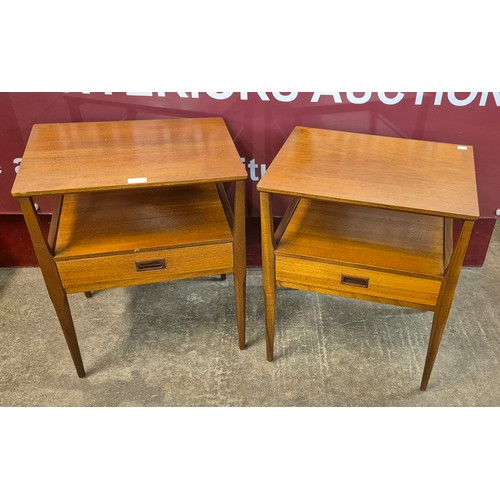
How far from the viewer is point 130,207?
5.54ft

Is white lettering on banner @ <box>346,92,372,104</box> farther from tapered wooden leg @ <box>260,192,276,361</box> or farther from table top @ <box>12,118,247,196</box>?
tapered wooden leg @ <box>260,192,276,361</box>

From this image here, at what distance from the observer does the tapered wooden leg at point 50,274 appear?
4.44 ft

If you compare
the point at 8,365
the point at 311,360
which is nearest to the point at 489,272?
the point at 311,360

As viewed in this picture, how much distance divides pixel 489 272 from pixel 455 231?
0.26 meters

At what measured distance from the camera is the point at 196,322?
6.32 feet

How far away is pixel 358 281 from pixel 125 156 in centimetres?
79

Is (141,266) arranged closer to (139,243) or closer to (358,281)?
(139,243)

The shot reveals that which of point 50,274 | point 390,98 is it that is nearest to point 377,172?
point 390,98

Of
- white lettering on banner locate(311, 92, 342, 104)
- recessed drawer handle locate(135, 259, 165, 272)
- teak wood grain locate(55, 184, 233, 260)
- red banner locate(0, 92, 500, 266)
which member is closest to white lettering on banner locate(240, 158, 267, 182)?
red banner locate(0, 92, 500, 266)

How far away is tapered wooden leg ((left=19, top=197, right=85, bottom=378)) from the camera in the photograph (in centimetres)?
135

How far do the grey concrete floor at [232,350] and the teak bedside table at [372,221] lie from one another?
17 centimetres

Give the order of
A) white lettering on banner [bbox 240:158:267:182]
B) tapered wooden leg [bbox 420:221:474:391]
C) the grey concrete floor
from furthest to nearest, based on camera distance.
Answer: white lettering on banner [bbox 240:158:267:182]
the grey concrete floor
tapered wooden leg [bbox 420:221:474:391]

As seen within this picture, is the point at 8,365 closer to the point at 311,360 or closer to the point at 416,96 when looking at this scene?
the point at 311,360

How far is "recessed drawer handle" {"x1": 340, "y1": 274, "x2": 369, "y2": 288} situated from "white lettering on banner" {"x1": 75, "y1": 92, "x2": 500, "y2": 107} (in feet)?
2.16
